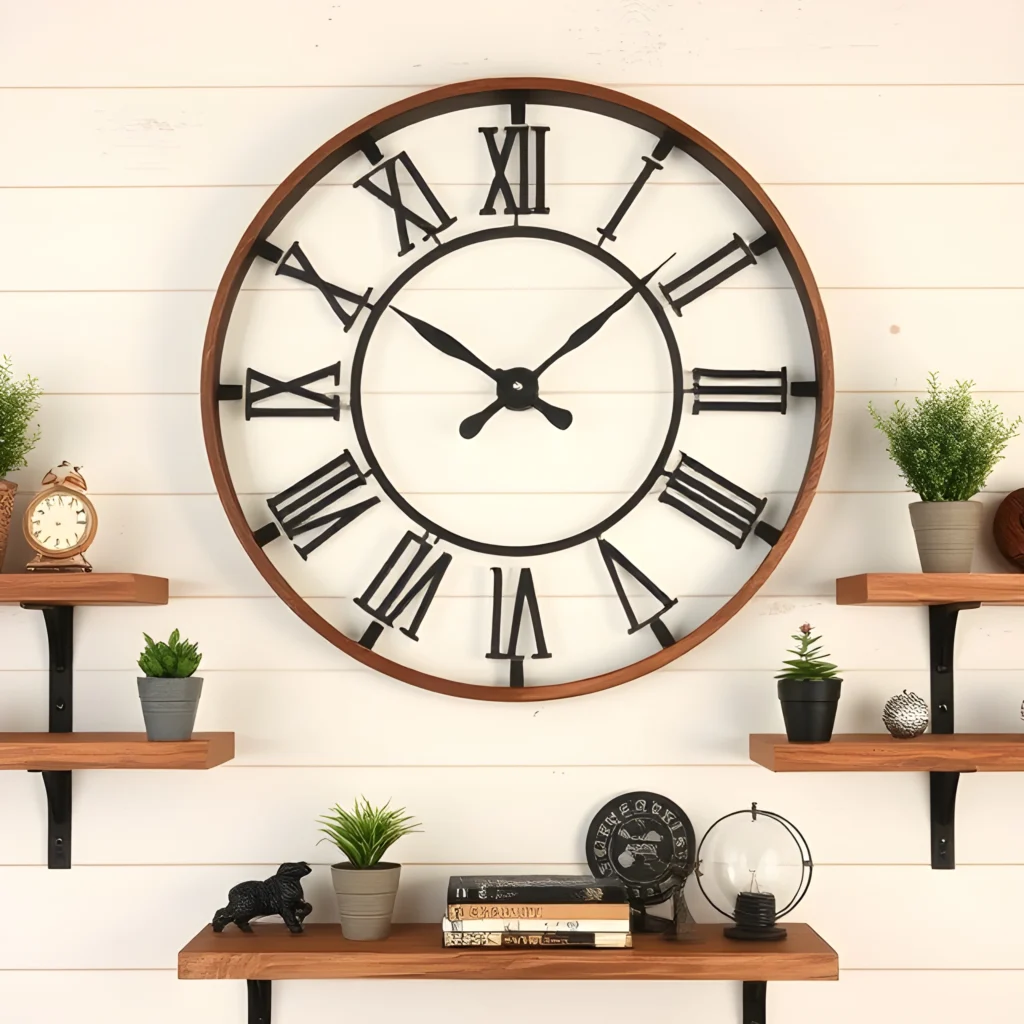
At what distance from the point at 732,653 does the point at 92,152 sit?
1087 millimetres

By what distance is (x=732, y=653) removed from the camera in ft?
4.89

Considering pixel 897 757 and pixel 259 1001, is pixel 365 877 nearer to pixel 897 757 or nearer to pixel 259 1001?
pixel 259 1001

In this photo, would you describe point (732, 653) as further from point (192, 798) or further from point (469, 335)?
point (192, 798)

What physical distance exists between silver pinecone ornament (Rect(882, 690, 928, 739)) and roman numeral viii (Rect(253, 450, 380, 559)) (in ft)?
2.29

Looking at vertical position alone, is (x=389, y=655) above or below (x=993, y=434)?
below

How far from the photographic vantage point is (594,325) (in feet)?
4.90

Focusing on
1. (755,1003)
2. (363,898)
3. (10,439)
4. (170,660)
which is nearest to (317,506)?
(170,660)

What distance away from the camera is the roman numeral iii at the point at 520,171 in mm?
1510

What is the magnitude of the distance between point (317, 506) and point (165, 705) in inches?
12.3

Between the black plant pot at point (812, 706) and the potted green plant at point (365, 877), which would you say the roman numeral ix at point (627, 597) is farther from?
the potted green plant at point (365, 877)

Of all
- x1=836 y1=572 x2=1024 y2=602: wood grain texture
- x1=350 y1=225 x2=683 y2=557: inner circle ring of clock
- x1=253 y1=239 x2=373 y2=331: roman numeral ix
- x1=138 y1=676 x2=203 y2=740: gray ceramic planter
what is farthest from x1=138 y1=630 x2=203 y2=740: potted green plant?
x1=836 y1=572 x2=1024 y2=602: wood grain texture

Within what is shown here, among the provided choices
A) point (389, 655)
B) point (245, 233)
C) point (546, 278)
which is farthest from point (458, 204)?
point (389, 655)

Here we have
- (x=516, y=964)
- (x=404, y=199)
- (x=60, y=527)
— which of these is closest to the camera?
(x=516, y=964)


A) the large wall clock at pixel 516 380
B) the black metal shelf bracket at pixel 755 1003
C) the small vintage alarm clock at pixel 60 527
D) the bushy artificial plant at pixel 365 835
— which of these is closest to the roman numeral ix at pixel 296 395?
the large wall clock at pixel 516 380
